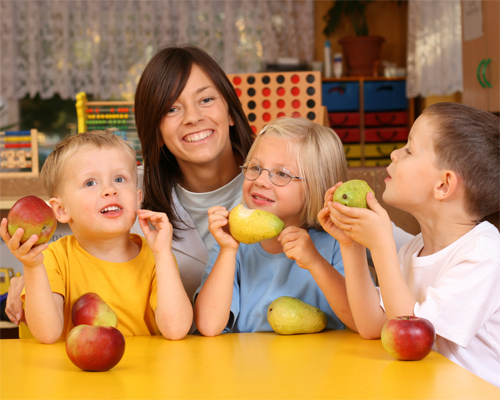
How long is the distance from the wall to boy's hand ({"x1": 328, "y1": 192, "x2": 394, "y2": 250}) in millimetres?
5014

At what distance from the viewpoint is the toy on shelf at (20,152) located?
8.27 ft

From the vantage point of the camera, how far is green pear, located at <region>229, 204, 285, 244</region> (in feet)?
3.73

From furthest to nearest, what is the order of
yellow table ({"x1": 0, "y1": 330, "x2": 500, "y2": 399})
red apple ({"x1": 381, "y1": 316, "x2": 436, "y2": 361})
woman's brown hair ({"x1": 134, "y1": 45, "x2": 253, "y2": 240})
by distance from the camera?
1. woman's brown hair ({"x1": 134, "y1": 45, "x2": 253, "y2": 240})
2. red apple ({"x1": 381, "y1": 316, "x2": 436, "y2": 361})
3. yellow table ({"x1": 0, "y1": 330, "x2": 500, "y2": 399})

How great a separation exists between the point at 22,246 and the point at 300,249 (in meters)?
0.56

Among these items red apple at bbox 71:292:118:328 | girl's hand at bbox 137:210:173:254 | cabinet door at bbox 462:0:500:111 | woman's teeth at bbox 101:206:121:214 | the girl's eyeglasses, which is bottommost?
red apple at bbox 71:292:118:328

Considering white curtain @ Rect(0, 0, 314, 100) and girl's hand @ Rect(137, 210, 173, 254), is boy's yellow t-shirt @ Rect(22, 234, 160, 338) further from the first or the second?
white curtain @ Rect(0, 0, 314, 100)

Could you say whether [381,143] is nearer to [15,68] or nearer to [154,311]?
[15,68]

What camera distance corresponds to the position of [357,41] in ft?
17.7

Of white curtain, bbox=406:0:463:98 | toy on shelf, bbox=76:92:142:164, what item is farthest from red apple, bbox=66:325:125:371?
white curtain, bbox=406:0:463:98

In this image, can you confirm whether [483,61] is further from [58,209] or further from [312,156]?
[58,209]

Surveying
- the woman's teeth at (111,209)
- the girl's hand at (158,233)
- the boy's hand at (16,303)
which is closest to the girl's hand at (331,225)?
the girl's hand at (158,233)

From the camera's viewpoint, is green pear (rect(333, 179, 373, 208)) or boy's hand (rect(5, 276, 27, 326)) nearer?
green pear (rect(333, 179, 373, 208))

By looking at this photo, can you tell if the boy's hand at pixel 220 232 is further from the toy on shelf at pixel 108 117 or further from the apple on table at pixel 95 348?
the toy on shelf at pixel 108 117

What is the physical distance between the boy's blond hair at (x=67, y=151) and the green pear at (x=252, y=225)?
11.5 inches
